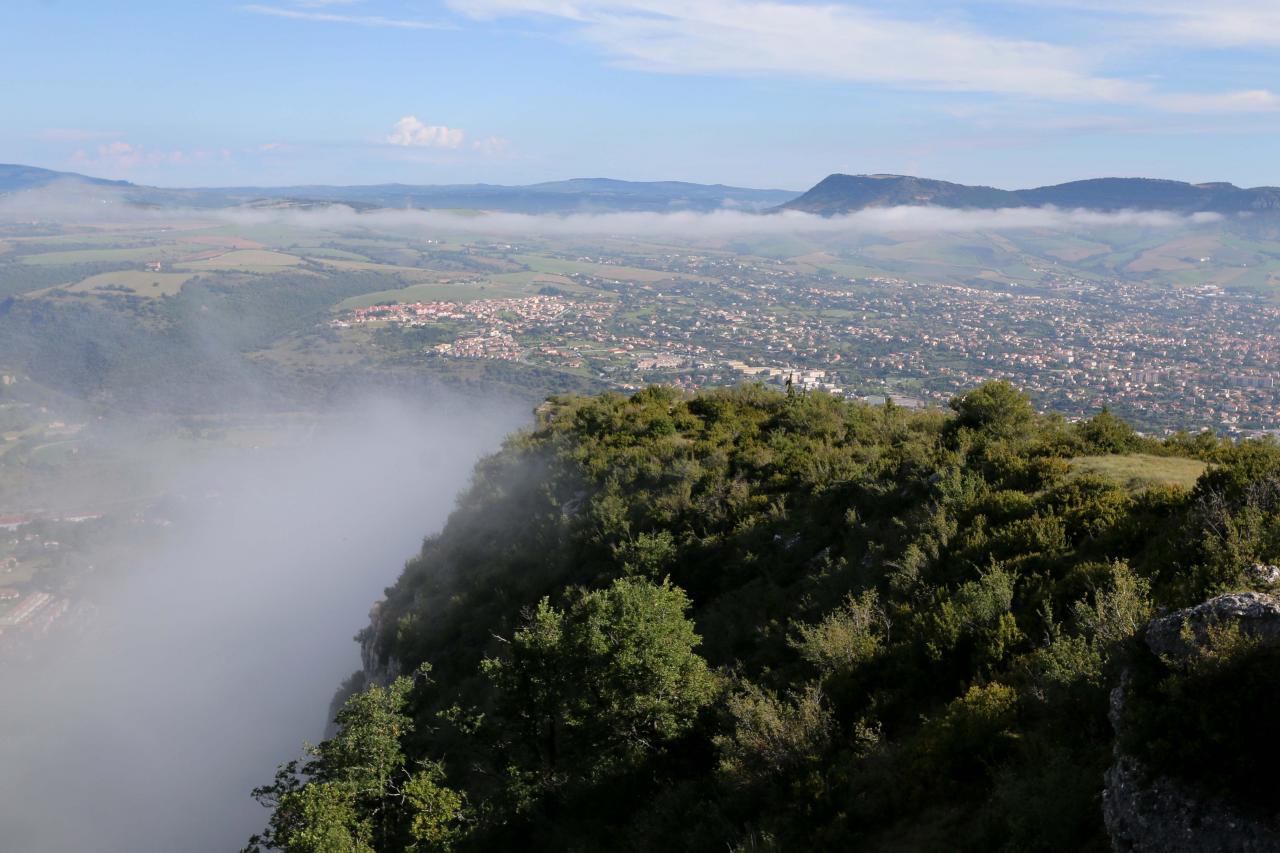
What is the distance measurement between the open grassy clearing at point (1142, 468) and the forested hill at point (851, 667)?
81mm

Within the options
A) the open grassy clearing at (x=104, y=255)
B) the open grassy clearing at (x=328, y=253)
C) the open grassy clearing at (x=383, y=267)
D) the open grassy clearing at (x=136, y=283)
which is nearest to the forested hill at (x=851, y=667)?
the open grassy clearing at (x=136, y=283)

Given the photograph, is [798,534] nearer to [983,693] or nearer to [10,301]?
[983,693]

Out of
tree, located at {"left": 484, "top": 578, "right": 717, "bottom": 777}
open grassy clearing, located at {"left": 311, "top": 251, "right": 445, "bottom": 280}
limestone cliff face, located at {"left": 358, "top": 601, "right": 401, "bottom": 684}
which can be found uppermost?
open grassy clearing, located at {"left": 311, "top": 251, "right": 445, "bottom": 280}

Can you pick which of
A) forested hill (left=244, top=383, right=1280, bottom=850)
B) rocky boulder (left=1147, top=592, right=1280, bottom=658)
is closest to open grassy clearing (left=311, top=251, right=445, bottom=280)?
forested hill (left=244, top=383, right=1280, bottom=850)

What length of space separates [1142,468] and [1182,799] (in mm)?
9667

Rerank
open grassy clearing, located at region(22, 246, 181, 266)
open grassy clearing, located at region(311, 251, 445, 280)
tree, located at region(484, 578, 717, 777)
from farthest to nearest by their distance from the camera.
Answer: open grassy clearing, located at region(22, 246, 181, 266) < open grassy clearing, located at region(311, 251, 445, 280) < tree, located at region(484, 578, 717, 777)

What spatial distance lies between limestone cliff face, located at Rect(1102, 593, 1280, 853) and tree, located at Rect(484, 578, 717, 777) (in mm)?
5671

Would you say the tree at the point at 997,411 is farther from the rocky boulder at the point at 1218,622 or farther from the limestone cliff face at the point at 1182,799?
the limestone cliff face at the point at 1182,799

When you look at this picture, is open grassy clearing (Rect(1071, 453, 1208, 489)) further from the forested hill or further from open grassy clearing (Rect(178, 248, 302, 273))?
open grassy clearing (Rect(178, 248, 302, 273))

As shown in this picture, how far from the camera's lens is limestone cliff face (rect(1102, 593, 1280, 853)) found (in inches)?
186

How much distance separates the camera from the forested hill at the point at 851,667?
6.86 metres

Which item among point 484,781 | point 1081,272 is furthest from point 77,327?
point 1081,272

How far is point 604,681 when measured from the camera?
34.0ft

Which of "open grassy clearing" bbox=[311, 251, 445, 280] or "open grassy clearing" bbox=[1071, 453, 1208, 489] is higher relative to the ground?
"open grassy clearing" bbox=[311, 251, 445, 280]
